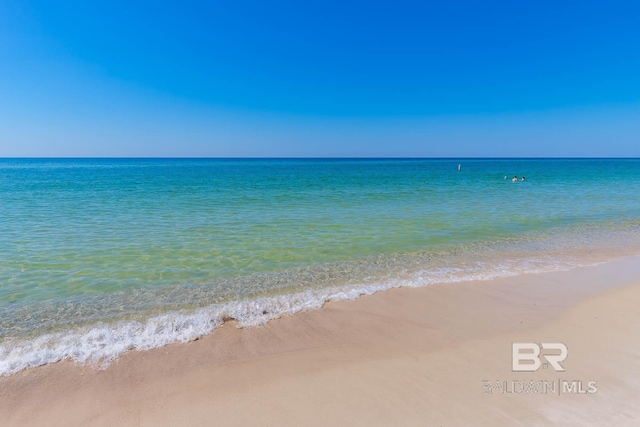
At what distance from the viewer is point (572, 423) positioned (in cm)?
327

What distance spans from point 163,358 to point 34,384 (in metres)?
1.45

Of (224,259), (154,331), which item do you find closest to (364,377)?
(154,331)

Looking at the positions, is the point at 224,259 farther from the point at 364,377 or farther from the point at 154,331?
the point at 364,377

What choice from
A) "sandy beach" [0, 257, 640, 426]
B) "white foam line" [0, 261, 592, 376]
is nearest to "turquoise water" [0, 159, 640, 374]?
"white foam line" [0, 261, 592, 376]

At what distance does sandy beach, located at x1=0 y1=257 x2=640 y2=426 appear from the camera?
3.42 m

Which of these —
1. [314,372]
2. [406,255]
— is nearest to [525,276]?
[406,255]

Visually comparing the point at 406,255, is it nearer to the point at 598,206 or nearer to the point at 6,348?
the point at 6,348

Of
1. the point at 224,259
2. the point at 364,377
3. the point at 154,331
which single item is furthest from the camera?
the point at 224,259

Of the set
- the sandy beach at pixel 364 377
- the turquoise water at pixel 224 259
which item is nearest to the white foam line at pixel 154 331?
the turquoise water at pixel 224 259

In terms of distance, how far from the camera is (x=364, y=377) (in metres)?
4.00

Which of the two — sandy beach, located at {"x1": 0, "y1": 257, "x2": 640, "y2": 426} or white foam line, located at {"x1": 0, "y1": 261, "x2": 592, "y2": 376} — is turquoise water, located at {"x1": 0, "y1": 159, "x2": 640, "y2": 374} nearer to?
white foam line, located at {"x1": 0, "y1": 261, "x2": 592, "y2": 376}

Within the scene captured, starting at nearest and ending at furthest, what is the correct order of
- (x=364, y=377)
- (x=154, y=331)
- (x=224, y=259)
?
(x=364, y=377), (x=154, y=331), (x=224, y=259)

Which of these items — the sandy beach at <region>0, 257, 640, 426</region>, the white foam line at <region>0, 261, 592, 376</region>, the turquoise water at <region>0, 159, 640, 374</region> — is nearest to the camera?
the sandy beach at <region>0, 257, 640, 426</region>

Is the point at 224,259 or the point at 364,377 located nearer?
the point at 364,377
